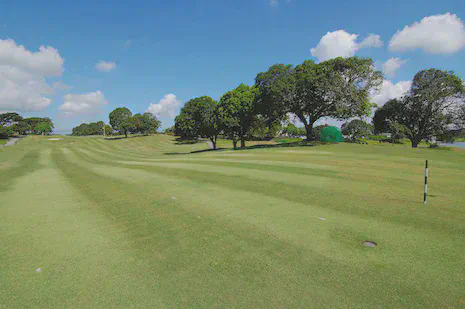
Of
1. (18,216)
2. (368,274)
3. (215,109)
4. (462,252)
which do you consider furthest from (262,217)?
(215,109)

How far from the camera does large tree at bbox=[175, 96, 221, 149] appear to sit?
46.4 meters

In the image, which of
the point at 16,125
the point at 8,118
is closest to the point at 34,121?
the point at 16,125

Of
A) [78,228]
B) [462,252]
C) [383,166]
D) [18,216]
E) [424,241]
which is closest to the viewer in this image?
[462,252]

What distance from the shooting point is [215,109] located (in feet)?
156

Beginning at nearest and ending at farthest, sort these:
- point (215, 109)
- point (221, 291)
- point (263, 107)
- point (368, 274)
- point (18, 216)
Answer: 1. point (221, 291)
2. point (368, 274)
3. point (18, 216)
4. point (263, 107)
5. point (215, 109)

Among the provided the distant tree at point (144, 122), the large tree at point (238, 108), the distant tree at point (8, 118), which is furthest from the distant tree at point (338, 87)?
the distant tree at point (8, 118)

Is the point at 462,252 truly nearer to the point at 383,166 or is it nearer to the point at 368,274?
the point at 368,274

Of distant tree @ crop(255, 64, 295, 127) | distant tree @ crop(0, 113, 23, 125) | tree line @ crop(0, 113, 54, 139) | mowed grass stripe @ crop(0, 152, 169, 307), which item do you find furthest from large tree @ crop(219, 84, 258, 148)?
distant tree @ crop(0, 113, 23, 125)

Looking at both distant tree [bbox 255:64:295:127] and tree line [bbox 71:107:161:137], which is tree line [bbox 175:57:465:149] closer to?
distant tree [bbox 255:64:295:127]

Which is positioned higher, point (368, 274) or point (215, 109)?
point (215, 109)

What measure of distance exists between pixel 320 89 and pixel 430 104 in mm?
23509

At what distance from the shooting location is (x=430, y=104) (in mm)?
38750

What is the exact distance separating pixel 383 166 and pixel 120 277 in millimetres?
16632

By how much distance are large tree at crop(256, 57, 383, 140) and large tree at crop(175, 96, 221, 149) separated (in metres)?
13.8
